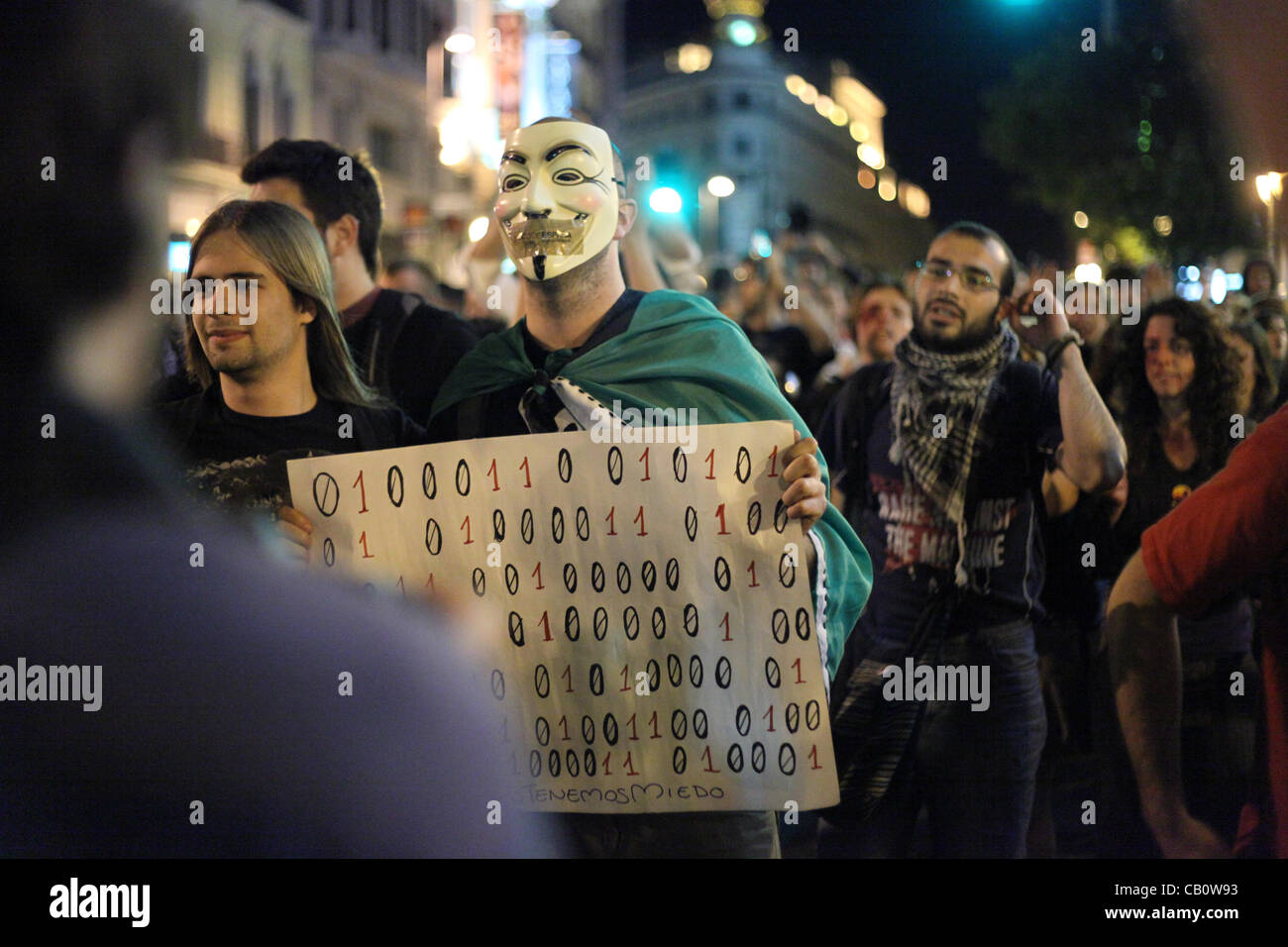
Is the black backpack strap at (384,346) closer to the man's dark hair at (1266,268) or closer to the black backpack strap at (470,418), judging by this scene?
the black backpack strap at (470,418)

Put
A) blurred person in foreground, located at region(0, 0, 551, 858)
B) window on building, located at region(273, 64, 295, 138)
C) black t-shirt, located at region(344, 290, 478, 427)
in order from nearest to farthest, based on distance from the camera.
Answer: blurred person in foreground, located at region(0, 0, 551, 858) → black t-shirt, located at region(344, 290, 478, 427) → window on building, located at region(273, 64, 295, 138)

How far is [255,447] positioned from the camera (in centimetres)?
308

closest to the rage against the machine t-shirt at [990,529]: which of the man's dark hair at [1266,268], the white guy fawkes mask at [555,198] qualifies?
the man's dark hair at [1266,268]

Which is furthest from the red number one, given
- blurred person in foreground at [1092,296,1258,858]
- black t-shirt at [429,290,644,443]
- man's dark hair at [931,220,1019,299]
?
blurred person in foreground at [1092,296,1258,858]

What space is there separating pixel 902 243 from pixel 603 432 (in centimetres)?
122

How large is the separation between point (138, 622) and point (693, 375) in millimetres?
1371

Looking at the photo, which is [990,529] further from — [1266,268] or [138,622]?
[138,622]

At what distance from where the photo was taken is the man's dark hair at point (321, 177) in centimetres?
339

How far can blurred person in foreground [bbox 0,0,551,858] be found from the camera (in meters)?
1.58

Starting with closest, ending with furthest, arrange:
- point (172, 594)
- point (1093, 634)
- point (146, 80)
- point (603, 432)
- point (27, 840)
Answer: point (172, 594) < point (146, 80) < point (603, 432) < point (27, 840) < point (1093, 634)

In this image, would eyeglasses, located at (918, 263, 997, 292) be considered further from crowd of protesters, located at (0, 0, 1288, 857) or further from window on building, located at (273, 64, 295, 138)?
window on building, located at (273, 64, 295, 138)
